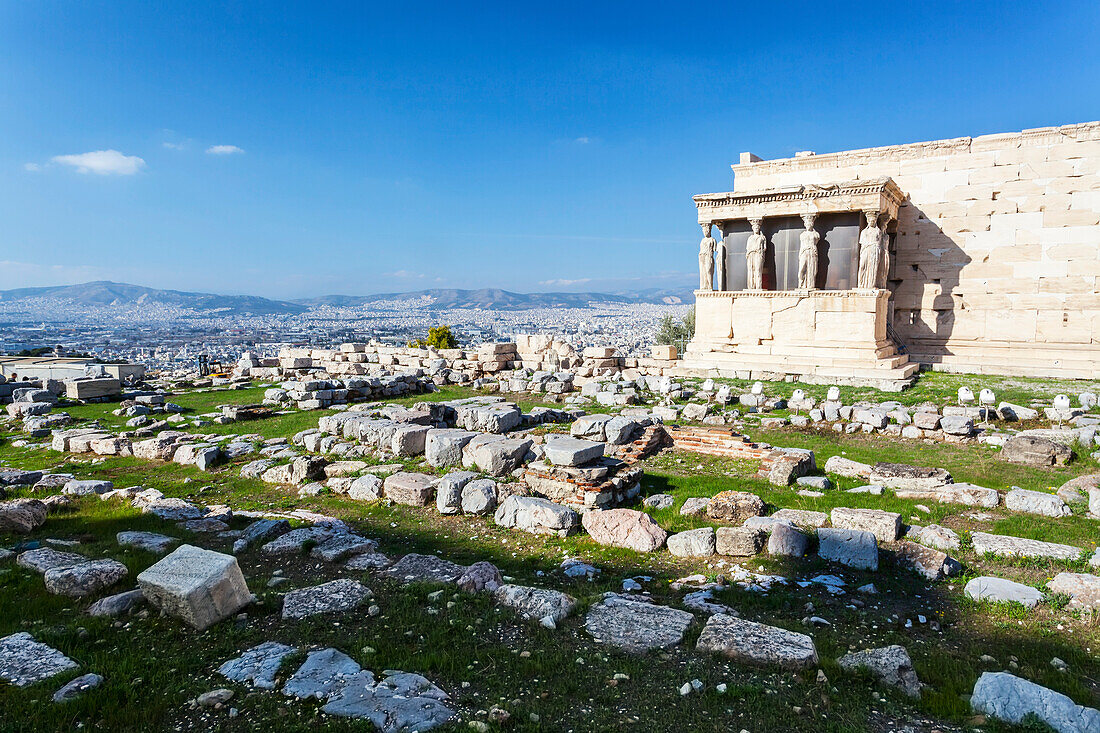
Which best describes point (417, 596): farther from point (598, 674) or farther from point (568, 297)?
point (568, 297)

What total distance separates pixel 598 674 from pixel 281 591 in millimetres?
3087

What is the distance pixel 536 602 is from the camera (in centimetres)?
502

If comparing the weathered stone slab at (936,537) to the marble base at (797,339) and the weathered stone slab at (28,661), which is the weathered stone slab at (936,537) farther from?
the marble base at (797,339)

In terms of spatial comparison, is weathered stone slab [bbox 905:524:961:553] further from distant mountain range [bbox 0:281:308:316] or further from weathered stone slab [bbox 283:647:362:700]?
distant mountain range [bbox 0:281:308:316]

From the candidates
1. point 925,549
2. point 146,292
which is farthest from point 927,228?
point 146,292

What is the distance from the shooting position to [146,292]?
144625mm

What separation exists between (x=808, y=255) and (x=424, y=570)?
681 inches

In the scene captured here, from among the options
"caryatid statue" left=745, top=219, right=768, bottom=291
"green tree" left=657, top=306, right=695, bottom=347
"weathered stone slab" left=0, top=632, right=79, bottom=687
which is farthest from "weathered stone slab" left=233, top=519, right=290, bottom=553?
"green tree" left=657, top=306, right=695, bottom=347

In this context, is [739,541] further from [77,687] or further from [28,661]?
[28,661]

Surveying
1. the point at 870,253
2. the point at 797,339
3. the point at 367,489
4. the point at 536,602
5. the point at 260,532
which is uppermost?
the point at 870,253

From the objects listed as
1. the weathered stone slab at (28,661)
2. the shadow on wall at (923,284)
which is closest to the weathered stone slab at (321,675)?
the weathered stone slab at (28,661)

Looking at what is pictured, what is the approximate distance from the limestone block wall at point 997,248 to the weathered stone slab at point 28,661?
856 inches

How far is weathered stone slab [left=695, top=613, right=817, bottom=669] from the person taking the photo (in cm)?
405

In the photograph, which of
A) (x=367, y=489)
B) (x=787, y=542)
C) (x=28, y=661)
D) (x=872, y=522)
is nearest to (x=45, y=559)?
(x=28, y=661)
